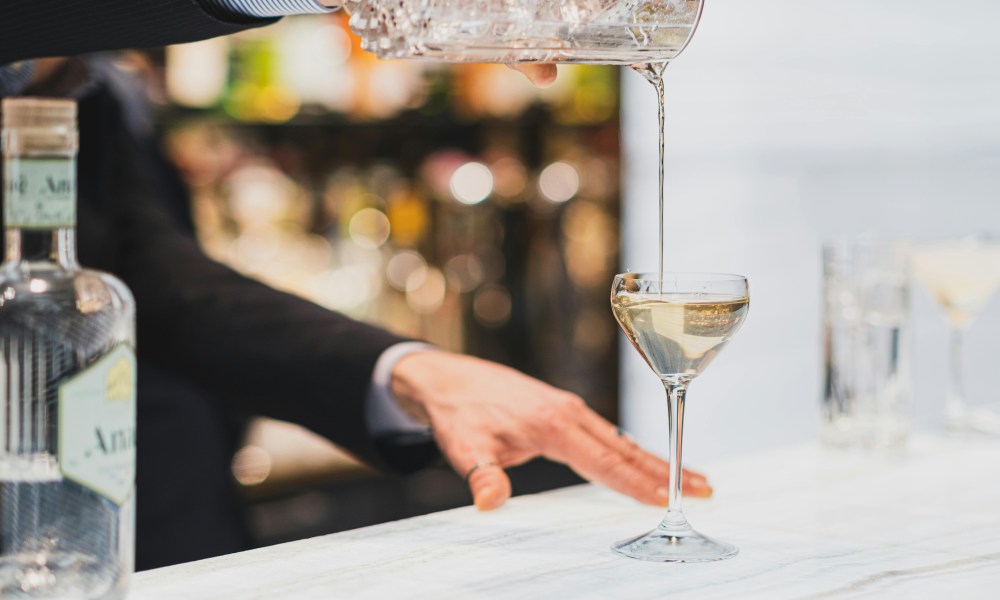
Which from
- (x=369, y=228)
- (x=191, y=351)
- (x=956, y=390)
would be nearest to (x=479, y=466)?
(x=191, y=351)

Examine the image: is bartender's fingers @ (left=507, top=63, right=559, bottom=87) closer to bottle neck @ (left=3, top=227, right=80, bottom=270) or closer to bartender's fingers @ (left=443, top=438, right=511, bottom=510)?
bartender's fingers @ (left=443, top=438, right=511, bottom=510)

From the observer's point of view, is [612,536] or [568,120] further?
[568,120]

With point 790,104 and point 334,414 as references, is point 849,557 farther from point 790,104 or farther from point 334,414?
point 790,104

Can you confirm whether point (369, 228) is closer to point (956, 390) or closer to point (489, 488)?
point (956, 390)

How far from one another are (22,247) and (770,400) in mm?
2992

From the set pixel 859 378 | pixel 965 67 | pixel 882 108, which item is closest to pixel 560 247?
pixel 882 108

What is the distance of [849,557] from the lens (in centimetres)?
106

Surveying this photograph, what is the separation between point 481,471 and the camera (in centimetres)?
124

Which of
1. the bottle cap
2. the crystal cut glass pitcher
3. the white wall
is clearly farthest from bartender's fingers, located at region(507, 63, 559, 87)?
the white wall

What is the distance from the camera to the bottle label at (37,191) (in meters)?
0.82

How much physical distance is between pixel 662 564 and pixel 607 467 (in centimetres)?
22

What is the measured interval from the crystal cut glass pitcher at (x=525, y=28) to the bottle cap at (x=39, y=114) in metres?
0.29

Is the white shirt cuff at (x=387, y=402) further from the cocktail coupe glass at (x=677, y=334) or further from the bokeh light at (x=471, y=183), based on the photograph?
the bokeh light at (x=471, y=183)

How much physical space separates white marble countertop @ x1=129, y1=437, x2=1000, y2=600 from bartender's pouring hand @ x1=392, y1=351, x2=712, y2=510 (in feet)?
0.09
